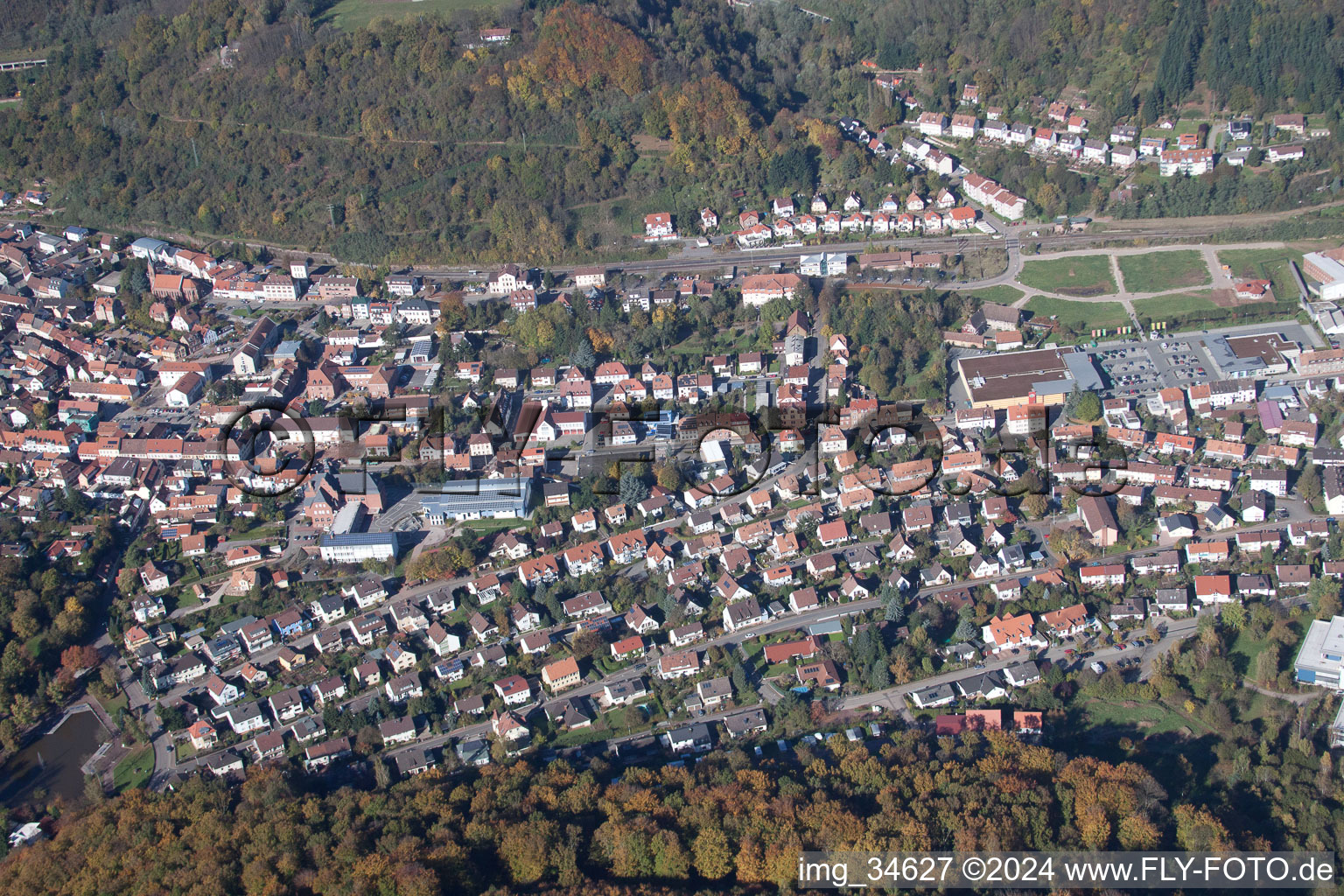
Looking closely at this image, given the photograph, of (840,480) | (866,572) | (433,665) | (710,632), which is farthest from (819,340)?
(433,665)

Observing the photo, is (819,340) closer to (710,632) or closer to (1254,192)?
(710,632)

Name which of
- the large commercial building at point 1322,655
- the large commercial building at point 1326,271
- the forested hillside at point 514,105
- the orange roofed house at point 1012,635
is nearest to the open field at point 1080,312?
the large commercial building at point 1326,271

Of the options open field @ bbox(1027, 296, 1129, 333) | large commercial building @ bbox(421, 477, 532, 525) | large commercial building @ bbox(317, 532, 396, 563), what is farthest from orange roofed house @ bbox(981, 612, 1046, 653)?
large commercial building @ bbox(317, 532, 396, 563)

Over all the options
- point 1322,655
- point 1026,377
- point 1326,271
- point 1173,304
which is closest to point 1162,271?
point 1173,304

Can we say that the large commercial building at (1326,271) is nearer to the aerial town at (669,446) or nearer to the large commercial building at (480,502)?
the aerial town at (669,446)

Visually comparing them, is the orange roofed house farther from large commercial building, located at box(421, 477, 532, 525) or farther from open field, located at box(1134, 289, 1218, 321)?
open field, located at box(1134, 289, 1218, 321)

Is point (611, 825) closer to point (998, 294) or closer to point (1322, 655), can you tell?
point (1322, 655)

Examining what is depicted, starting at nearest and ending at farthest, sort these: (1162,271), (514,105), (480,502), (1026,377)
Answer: (480,502) → (1026,377) → (1162,271) → (514,105)

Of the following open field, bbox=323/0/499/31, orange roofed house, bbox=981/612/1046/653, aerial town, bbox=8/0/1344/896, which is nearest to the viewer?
aerial town, bbox=8/0/1344/896
